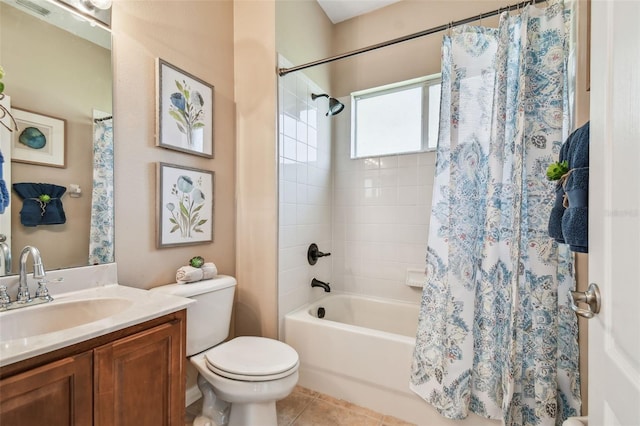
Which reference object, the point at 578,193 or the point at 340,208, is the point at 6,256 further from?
the point at 340,208

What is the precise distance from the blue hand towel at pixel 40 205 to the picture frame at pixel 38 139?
0.09 metres

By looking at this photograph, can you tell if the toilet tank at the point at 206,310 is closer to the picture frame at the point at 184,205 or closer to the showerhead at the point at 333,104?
the picture frame at the point at 184,205

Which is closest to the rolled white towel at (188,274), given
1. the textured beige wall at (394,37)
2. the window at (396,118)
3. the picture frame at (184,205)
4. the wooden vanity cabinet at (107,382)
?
the picture frame at (184,205)

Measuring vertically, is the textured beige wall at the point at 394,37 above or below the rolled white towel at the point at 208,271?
above

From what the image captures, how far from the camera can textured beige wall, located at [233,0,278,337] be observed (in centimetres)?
184

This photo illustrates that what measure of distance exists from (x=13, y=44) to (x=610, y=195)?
186cm

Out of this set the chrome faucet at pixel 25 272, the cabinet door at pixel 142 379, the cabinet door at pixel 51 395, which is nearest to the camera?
the cabinet door at pixel 51 395

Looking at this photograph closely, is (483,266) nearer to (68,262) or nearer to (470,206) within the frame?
(470,206)

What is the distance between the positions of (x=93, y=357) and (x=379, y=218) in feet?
6.41

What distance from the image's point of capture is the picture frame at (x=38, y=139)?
1.06 metres

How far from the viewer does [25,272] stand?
101 cm

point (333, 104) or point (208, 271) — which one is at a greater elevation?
point (333, 104)

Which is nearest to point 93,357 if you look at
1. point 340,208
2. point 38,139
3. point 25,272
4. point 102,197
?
point 25,272

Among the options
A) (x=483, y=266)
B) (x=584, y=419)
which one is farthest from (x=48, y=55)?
(x=584, y=419)
